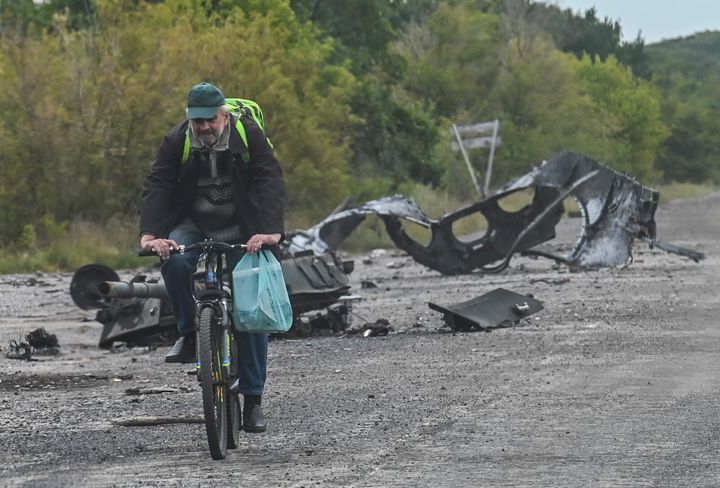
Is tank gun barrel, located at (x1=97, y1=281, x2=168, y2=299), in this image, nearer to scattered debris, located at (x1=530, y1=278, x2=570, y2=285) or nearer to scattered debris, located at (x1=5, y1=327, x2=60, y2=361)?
scattered debris, located at (x1=5, y1=327, x2=60, y2=361)

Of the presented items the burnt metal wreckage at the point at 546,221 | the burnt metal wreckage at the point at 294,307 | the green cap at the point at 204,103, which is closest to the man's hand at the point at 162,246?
the green cap at the point at 204,103

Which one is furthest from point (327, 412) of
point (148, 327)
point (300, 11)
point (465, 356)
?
point (300, 11)

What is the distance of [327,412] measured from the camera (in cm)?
1009

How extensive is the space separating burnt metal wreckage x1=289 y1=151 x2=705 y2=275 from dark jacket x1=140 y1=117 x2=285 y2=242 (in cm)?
1428

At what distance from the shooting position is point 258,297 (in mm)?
8547

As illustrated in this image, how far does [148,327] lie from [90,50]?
66.7 ft

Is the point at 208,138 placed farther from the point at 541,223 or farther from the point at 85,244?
the point at 85,244

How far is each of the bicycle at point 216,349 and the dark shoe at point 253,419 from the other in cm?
16

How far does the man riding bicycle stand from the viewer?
864cm

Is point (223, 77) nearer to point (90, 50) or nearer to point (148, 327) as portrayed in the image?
point (90, 50)

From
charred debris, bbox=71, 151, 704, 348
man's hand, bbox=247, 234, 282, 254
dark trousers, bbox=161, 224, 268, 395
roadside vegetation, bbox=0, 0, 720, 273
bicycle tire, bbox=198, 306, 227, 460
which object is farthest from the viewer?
roadside vegetation, bbox=0, 0, 720, 273

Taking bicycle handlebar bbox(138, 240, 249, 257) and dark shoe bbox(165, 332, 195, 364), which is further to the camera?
dark shoe bbox(165, 332, 195, 364)

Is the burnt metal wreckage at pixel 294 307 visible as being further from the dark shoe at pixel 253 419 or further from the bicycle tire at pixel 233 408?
the bicycle tire at pixel 233 408

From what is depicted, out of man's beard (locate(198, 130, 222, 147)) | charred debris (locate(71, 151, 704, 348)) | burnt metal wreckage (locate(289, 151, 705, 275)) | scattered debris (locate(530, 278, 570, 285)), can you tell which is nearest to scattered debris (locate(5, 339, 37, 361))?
charred debris (locate(71, 151, 704, 348))
